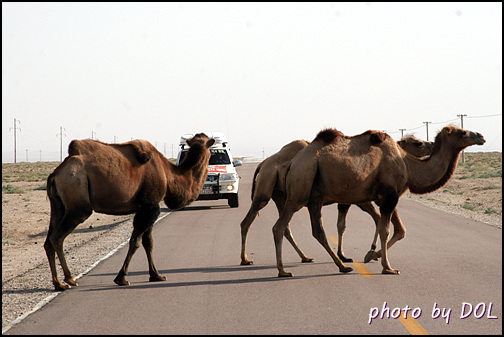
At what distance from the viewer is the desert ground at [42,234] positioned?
10047mm

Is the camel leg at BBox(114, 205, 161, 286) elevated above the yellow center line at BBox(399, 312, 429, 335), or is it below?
above

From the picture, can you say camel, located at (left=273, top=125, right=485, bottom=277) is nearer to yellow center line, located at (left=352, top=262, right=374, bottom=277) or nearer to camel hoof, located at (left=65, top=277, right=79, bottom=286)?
yellow center line, located at (left=352, top=262, right=374, bottom=277)

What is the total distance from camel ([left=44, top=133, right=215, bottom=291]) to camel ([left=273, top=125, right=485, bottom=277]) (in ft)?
6.45

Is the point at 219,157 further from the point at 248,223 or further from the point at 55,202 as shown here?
the point at 55,202

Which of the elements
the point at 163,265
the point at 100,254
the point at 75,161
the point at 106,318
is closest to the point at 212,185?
the point at 100,254

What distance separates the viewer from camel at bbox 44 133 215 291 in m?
9.97

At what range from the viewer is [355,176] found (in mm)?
11070

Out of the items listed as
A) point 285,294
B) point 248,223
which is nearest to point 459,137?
point 248,223

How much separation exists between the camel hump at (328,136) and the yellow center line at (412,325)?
13.9 ft

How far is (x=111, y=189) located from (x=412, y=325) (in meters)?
5.17

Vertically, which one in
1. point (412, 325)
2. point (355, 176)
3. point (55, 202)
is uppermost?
point (355, 176)

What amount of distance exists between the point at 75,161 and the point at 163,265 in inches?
111

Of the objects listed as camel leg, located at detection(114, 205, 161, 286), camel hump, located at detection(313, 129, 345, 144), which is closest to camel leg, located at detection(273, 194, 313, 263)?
camel hump, located at detection(313, 129, 345, 144)

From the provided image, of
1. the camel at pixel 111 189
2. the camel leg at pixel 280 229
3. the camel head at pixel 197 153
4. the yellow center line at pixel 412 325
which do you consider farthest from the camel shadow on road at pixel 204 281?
the yellow center line at pixel 412 325
